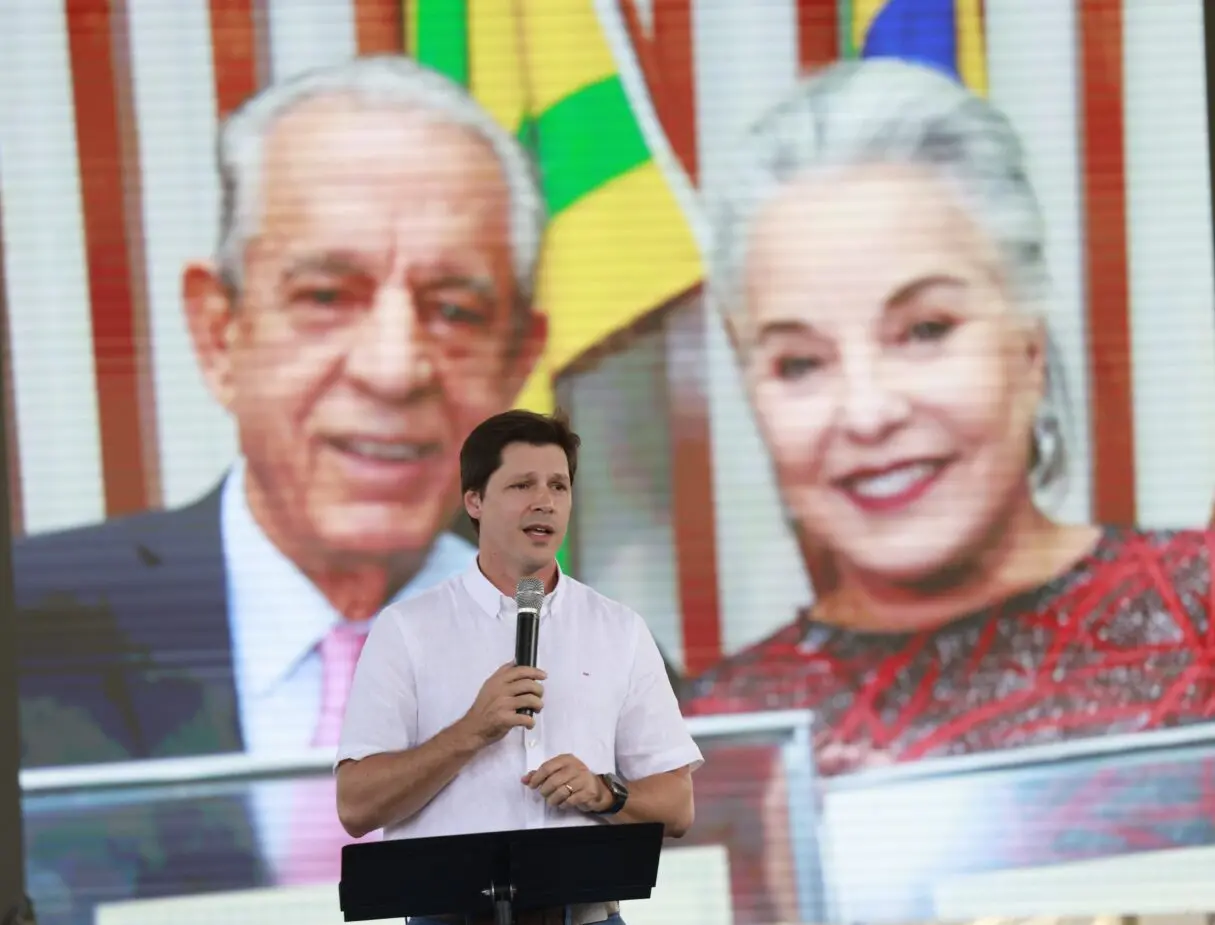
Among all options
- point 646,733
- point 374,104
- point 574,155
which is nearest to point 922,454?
point 574,155

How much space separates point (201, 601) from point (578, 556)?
1.20 meters

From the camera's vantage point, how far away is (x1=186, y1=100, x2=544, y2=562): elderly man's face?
5246 millimetres

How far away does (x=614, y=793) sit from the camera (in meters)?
2.11

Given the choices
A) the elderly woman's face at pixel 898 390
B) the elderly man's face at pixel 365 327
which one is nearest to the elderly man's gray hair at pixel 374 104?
the elderly man's face at pixel 365 327

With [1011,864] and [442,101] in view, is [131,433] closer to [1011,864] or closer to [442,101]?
[442,101]

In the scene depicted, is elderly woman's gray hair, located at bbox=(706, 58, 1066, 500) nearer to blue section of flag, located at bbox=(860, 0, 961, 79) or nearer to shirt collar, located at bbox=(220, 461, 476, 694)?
blue section of flag, located at bbox=(860, 0, 961, 79)

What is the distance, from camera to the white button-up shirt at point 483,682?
83.0 inches

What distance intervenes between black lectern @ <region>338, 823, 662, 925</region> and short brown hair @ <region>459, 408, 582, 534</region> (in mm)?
423

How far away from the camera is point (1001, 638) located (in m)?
5.23

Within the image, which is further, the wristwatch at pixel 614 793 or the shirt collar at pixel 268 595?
the shirt collar at pixel 268 595

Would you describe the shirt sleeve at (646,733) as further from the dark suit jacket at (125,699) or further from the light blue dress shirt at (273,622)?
the dark suit jacket at (125,699)

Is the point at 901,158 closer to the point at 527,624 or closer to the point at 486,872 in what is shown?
the point at 527,624

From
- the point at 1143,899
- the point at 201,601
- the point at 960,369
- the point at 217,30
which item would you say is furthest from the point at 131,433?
the point at 1143,899

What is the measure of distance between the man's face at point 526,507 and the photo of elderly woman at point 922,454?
3150 mm
